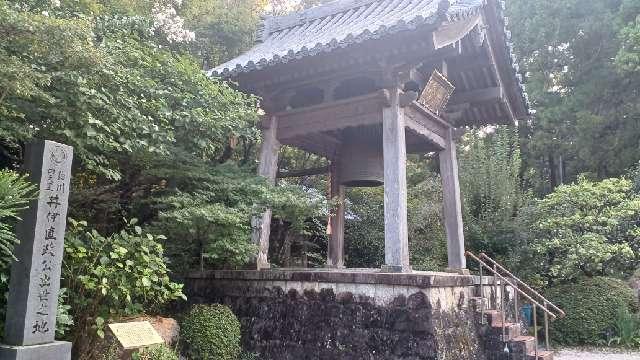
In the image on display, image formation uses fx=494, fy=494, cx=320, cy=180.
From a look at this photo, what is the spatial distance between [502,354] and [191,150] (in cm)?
491

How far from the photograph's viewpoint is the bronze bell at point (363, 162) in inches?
296

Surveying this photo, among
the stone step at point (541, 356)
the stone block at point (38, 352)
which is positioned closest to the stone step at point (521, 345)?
the stone step at point (541, 356)

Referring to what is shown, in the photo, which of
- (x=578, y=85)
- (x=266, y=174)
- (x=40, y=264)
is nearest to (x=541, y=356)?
(x=266, y=174)

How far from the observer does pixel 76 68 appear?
4.22 metres

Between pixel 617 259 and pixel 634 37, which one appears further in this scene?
pixel 634 37

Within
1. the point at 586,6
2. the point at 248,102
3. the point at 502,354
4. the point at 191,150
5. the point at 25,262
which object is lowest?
the point at 502,354

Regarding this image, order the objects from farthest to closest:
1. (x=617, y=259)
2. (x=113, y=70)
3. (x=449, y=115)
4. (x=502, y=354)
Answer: (x=617, y=259) → (x=449, y=115) → (x=502, y=354) → (x=113, y=70)

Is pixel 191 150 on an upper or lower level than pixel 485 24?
lower

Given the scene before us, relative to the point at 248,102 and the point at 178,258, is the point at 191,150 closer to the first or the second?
the point at 248,102

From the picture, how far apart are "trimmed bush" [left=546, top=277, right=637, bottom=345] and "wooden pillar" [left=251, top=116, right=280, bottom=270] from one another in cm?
758

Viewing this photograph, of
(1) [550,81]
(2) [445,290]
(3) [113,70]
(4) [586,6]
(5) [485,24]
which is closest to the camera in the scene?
(3) [113,70]

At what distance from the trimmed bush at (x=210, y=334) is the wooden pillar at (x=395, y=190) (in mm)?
2024

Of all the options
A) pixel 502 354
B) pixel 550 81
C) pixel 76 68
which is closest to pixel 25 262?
pixel 76 68

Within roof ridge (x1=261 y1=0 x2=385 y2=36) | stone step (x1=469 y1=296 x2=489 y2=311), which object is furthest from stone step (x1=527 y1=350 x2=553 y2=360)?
roof ridge (x1=261 y1=0 x2=385 y2=36)
